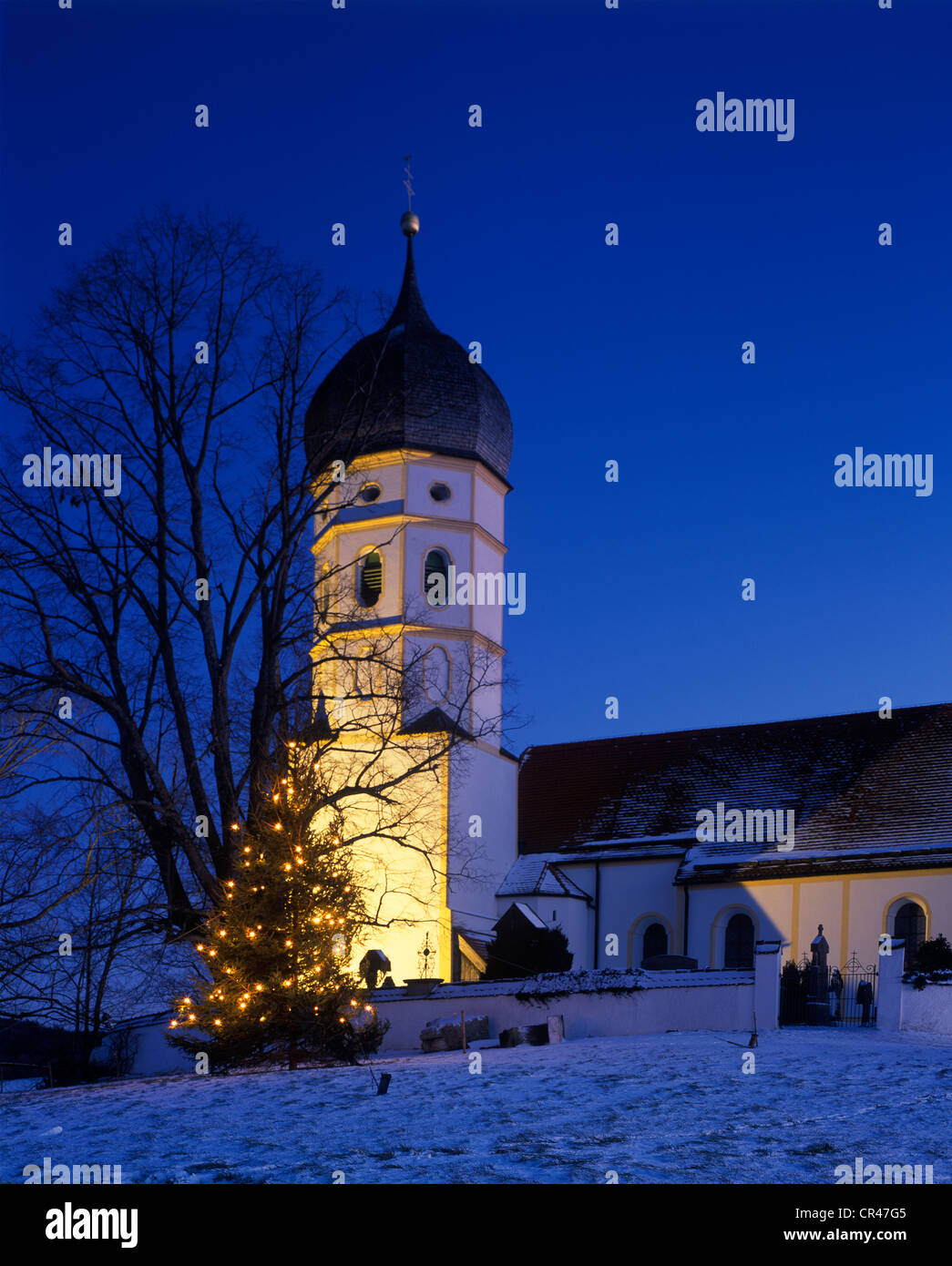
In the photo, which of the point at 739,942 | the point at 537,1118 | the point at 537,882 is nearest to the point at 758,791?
the point at 739,942

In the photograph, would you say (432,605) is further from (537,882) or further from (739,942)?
(739,942)

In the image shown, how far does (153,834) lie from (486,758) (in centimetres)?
1252

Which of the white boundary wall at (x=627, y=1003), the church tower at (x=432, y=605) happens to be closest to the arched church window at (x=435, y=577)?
the church tower at (x=432, y=605)

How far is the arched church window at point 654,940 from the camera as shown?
1307 inches

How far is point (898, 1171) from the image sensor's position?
35.8 feet

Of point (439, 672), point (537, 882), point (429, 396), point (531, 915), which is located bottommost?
point (531, 915)

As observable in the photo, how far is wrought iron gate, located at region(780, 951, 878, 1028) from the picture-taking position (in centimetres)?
2445

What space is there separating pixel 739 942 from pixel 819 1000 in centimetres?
700

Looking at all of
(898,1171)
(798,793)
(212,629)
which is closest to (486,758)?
(798,793)

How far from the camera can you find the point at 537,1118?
13.9 metres

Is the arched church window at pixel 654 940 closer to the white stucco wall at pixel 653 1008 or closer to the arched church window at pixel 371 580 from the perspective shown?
the arched church window at pixel 371 580

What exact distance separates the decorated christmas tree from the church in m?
9.39
